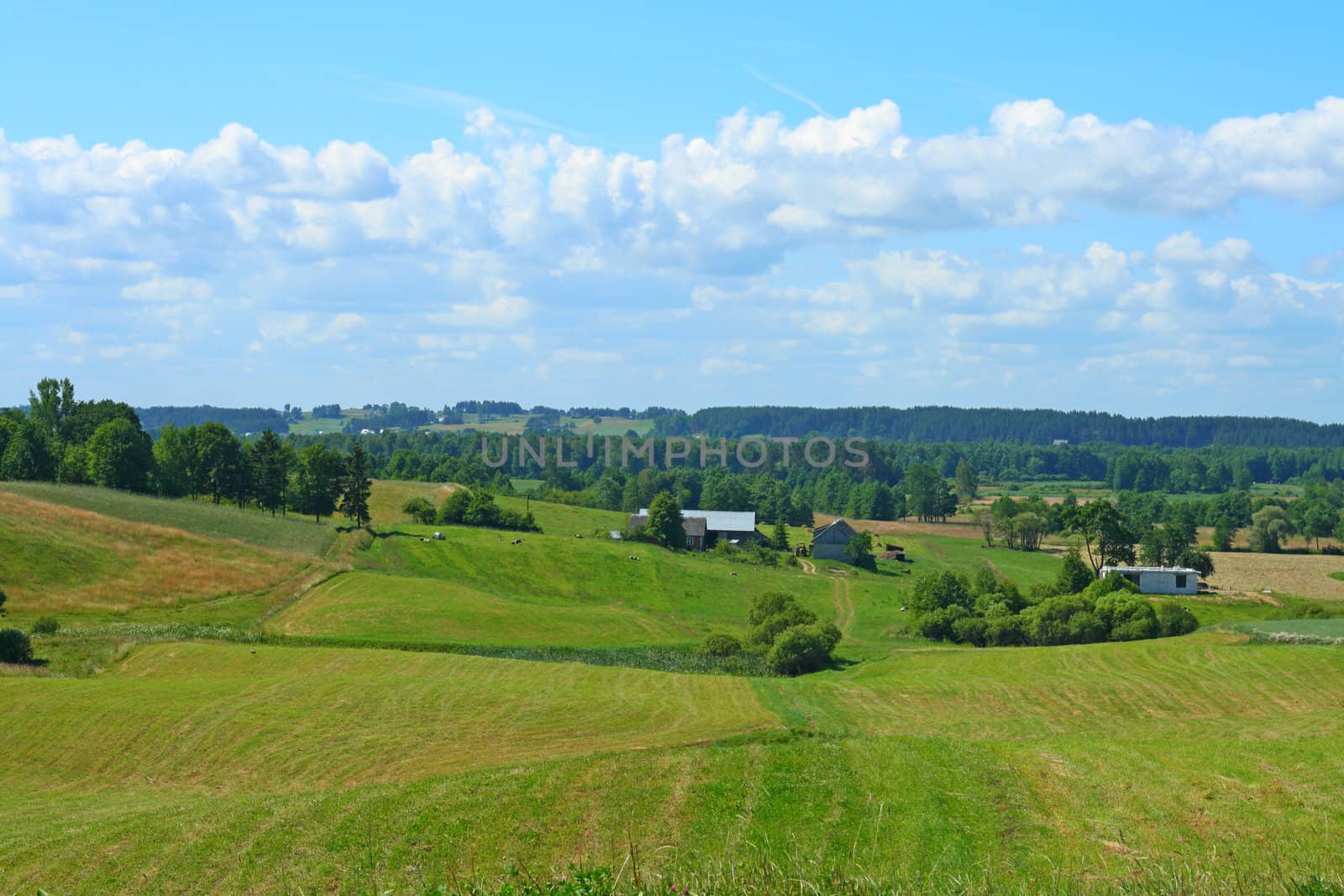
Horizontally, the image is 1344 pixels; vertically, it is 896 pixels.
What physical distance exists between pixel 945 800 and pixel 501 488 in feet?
495

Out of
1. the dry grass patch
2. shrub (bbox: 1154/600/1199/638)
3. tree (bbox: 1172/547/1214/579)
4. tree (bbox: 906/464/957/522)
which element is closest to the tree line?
shrub (bbox: 1154/600/1199/638)

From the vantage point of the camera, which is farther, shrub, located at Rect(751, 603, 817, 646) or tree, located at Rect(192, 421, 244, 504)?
tree, located at Rect(192, 421, 244, 504)

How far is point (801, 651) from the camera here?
216ft

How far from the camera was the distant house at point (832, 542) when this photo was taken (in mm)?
123438

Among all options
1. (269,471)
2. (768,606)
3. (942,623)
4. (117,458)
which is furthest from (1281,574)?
(117,458)

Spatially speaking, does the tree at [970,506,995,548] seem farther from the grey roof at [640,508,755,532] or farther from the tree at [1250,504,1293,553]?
the grey roof at [640,508,755,532]

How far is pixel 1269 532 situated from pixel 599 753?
143 m

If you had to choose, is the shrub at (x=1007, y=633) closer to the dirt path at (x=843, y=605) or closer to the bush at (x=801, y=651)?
the dirt path at (x=843, y=605)

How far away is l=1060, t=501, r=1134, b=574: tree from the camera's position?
10369cm

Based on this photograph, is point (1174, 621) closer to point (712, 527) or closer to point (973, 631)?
point (973, 631)

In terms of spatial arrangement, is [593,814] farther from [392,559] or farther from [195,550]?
[392,559]

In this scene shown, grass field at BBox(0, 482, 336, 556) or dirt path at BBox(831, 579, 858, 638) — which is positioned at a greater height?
grass field at BBox(0, 482, 336, 556)

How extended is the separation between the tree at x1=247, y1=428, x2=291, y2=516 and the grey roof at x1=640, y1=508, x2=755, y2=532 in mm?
44173

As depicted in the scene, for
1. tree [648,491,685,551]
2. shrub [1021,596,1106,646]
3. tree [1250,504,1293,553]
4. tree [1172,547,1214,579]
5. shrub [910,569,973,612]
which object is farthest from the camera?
tree [1250,504,1293,553]
